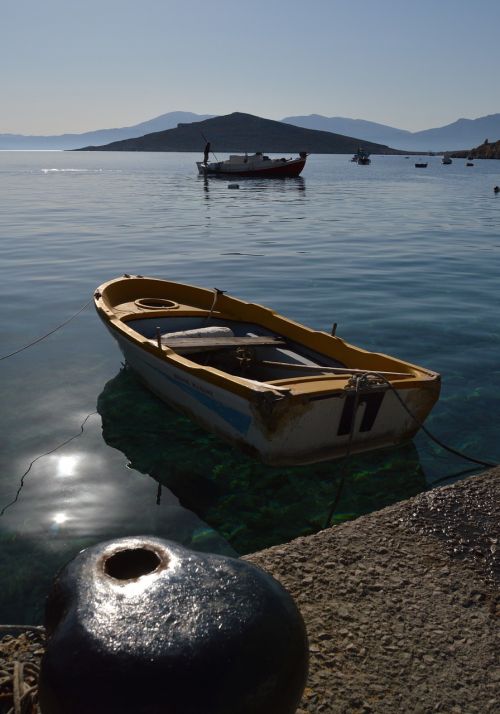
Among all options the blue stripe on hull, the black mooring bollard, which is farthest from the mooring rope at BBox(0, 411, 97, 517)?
the black mooring bollard

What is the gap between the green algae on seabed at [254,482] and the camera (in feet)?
21.4

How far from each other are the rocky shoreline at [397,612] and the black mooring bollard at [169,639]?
0.97 m

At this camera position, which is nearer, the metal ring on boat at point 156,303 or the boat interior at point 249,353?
the boat interior at point 249,353

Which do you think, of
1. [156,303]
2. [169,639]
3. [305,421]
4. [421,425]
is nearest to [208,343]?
[305,421]

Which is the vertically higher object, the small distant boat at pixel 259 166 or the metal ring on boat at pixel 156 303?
the small distant boat at pixel 259 166

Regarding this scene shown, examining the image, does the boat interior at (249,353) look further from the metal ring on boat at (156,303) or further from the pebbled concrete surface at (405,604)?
the pebbled concrete surface at (405,604)

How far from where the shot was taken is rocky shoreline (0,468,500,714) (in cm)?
340

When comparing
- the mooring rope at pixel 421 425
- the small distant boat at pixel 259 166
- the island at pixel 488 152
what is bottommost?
the mooring rope at pixel 421 425

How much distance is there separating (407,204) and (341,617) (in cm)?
4212

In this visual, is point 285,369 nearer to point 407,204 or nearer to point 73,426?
point 73,426

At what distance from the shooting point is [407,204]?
42.8 m

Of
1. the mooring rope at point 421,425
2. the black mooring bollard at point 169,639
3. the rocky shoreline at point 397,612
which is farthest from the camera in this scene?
the mooring rope at point 421,425

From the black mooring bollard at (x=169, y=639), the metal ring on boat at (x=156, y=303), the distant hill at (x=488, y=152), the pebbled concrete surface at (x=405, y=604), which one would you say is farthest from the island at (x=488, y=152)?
the black mooring bollard at (x=169, y=639)

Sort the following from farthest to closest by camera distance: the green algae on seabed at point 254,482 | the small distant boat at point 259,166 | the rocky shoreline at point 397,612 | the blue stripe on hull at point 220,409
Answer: the small distant boat at point 259,166
the blue stripe on hull at point 220,409
the green algae on seabed at point 254,482
the rocky shoreline at point 397,612
